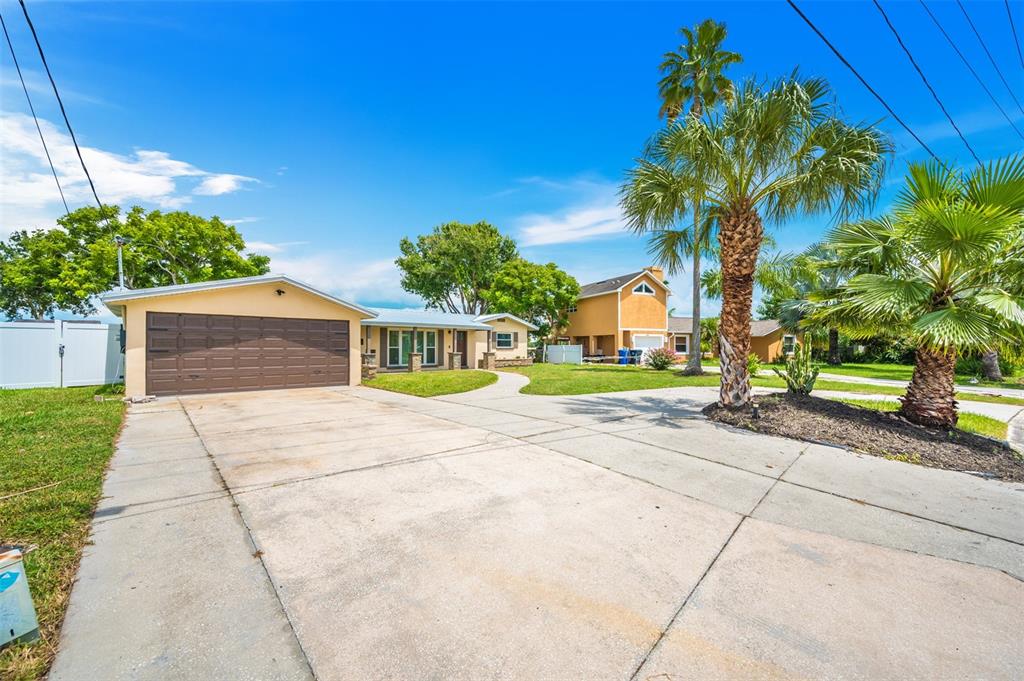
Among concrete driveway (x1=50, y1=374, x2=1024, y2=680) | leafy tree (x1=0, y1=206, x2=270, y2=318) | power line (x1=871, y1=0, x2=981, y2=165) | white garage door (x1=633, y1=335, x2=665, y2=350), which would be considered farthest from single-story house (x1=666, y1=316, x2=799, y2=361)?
leafy tree (x1=0, y1=206, x2=270, y2=318)

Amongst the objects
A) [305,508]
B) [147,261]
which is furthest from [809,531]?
[147,261]

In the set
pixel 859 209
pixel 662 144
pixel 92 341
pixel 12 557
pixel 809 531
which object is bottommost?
pixel 809 531

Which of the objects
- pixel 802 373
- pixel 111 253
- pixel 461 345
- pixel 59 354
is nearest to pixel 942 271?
pixel 802 373

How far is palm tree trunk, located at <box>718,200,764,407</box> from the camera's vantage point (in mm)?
8750

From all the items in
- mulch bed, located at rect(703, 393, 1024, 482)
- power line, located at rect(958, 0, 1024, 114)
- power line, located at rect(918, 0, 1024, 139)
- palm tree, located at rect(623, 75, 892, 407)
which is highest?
power line, located at rect(958, 0, 1024, 114)

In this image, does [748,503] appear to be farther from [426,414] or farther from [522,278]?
[522,278]

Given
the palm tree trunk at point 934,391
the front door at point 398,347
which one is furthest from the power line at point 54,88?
the palm tree trunk at point 934,391

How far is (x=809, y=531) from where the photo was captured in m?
3.73

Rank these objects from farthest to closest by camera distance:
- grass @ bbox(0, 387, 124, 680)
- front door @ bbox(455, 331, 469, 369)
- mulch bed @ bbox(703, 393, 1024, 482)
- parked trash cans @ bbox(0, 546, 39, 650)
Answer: front door @ bbox(455, 331, 469, 369), mulch bed @ bbox(703, 393, 1024, 482), grass @ bbox(0, 387, 124, 680), parked trash cans @ bbox(0, 546, 39, 650)

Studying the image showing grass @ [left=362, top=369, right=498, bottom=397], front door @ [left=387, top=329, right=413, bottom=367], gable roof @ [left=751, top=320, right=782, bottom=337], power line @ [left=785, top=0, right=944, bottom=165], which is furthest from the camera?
gable roof @ [left=751, top=320, right=782, bottom=337]

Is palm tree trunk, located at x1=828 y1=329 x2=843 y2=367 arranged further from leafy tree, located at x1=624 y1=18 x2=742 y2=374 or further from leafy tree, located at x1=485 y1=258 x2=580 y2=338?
leafy tree, located at x1=485 y1=258 x2=580 y2=338

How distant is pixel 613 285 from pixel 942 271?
2464 centimetres

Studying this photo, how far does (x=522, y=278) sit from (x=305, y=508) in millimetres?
28638

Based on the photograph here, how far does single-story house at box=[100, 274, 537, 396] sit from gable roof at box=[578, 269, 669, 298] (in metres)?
19.4
